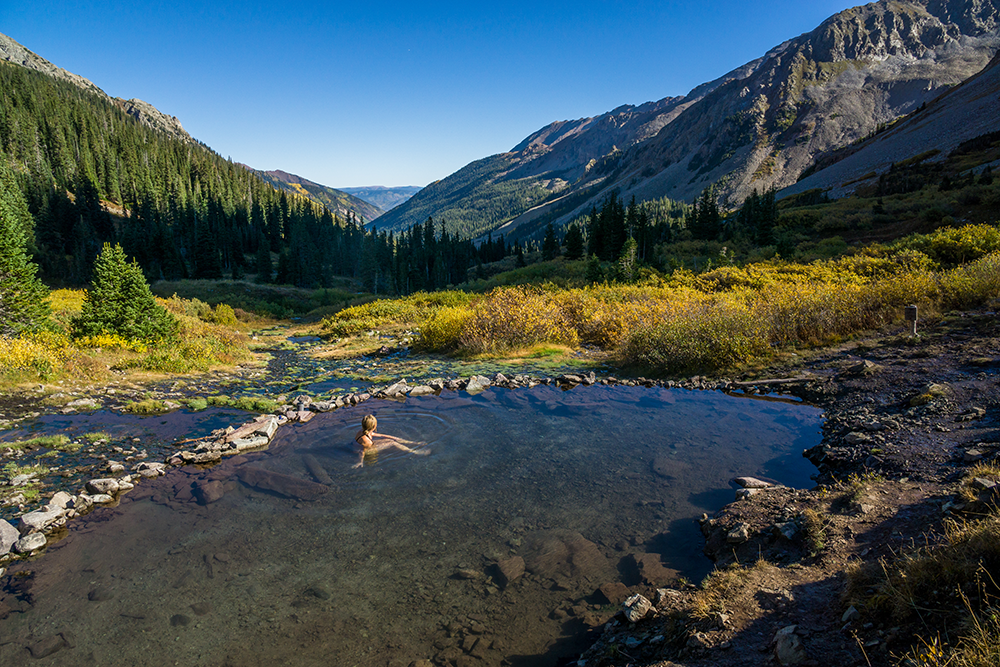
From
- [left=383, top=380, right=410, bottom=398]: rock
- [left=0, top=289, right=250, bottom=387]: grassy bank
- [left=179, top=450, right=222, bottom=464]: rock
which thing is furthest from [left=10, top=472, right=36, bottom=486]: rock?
[left=383, top=380, right=410, bottom=398]: rock

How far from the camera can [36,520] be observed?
6.13m

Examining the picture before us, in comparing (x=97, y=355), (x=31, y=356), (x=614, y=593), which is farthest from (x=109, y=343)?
(x=614, y=593)

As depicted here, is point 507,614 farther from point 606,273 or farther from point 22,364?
point 606,273

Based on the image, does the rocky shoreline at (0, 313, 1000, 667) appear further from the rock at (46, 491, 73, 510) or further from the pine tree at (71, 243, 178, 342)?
the pine tree at (71, 243, 178, 342)

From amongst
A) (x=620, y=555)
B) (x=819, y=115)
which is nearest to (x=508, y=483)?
(x=620, y=555)

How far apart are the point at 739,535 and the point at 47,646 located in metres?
7.42

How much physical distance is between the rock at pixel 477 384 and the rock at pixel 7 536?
9435 mm

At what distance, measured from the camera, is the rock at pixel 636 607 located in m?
4.41

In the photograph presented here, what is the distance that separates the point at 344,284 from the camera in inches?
3474

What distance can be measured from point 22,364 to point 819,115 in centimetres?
22430

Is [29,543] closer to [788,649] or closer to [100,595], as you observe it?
[100,595]

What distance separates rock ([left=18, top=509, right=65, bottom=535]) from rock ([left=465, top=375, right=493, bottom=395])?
29.6ft

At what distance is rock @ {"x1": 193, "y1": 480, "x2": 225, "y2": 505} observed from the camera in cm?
720

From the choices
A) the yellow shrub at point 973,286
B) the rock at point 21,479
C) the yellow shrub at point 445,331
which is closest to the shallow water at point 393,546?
the rock at point 21,479
